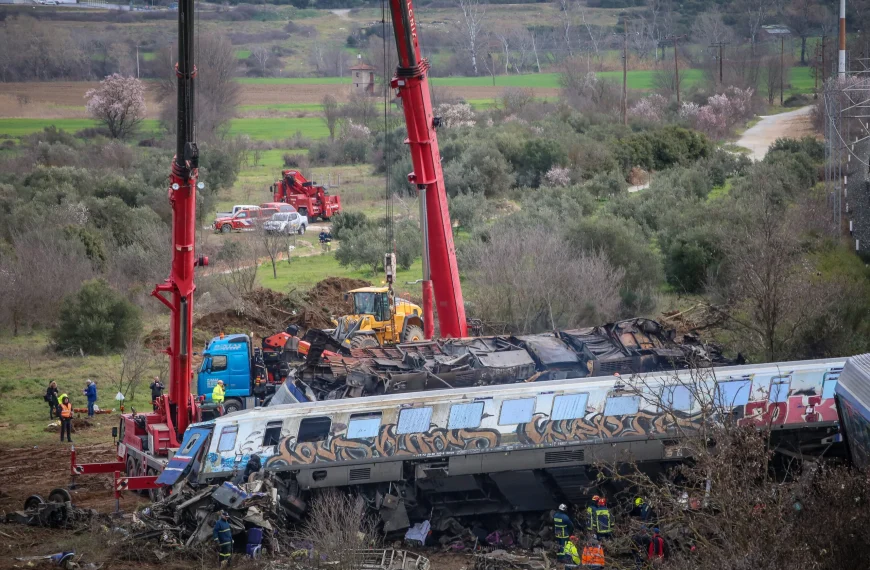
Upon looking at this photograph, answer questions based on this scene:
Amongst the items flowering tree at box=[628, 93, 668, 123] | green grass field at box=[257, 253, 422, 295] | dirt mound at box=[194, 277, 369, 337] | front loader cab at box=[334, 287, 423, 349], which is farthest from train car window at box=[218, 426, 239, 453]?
flowering tree at box=[628, 93, 668, 123]

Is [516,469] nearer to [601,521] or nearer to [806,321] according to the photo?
[601,521]

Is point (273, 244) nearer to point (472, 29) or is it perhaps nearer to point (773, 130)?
point (773, 130)

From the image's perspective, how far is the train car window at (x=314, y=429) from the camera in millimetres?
18516

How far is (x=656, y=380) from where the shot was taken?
750 inches

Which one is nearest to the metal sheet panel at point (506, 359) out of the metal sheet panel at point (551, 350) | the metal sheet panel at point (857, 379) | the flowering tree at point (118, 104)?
the metal sheet panel at point (551, 350)

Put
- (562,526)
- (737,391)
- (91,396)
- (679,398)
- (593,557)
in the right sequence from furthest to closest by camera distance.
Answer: (91,396), (737,391), (679,398), (562,526), (593,557)

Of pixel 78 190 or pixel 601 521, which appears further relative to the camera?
pixel 78 190

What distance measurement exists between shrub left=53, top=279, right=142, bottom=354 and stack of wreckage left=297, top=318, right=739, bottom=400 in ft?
42.4

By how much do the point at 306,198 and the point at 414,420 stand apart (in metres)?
40.0

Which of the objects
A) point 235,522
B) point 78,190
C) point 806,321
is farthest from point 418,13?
point 235,522

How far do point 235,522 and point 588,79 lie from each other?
79886mm

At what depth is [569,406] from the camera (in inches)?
737

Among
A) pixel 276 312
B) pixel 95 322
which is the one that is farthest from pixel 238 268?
pixel 95 322

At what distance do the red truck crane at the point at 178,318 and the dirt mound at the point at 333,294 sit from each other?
49.6 ft
